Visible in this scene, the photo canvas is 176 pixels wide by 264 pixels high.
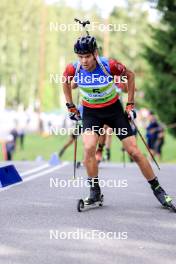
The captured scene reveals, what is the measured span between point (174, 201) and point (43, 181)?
11.3 ft

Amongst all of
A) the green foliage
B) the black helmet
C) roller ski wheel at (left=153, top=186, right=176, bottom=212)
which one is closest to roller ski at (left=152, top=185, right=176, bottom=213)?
roller ski wheel at (left=153, top=186, right=176, bottom=212)

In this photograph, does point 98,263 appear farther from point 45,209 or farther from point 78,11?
point 78,11

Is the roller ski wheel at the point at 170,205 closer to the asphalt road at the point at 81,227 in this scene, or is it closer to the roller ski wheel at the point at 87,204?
the asphalt road at the point at 81,227

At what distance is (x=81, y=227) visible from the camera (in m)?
6.62

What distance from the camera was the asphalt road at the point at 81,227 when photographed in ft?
17.4

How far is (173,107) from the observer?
27750mm

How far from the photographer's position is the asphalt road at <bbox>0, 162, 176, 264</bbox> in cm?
530

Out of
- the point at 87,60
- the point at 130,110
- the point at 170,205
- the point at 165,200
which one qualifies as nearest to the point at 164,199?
the point at 165,200

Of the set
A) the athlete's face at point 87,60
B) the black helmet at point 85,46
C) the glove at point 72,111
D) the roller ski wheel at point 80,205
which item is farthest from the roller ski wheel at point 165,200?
the black helmet at point 85,46

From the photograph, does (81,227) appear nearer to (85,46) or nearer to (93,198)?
(93,198)

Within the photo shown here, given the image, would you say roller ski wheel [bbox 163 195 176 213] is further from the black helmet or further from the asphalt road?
the black helmet

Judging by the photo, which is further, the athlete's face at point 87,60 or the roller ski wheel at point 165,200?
the roller ski wheel at point 165,200

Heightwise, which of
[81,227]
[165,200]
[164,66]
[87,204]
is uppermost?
[81,227]

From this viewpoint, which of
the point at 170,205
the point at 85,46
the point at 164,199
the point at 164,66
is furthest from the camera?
the point at 164,66
